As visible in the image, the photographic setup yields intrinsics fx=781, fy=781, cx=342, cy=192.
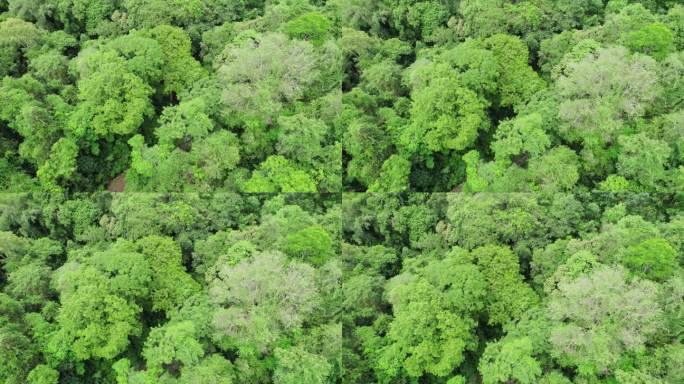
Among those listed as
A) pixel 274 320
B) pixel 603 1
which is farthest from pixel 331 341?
pixel 603 1

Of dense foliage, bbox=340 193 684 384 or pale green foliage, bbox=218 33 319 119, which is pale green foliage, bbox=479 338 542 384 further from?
pale green foliage, bbox=218 33 319 119

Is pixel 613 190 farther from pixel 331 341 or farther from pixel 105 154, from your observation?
pixel 105 154

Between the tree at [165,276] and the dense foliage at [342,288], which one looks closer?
the dense foliage at [342,288]

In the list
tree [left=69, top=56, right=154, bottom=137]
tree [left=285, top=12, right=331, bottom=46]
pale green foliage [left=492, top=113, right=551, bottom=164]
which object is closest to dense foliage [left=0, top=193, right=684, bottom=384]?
pale green foliage [left=492, top=113, right=551, bottom=164]

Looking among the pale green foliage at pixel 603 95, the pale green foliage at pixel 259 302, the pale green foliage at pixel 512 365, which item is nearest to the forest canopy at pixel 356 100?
the pale green foliage at pixel 603 95

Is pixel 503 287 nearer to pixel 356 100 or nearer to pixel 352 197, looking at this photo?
pixel 352 197

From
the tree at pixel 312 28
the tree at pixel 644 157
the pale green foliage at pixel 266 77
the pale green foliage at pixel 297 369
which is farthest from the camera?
the tree at pixel 312 28

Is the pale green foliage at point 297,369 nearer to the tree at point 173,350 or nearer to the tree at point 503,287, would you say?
the tree at point 173,350

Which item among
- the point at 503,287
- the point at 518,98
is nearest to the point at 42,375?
the point at 503,287
